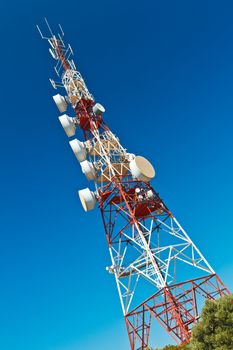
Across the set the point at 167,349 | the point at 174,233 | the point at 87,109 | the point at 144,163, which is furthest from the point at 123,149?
the point at 167,349

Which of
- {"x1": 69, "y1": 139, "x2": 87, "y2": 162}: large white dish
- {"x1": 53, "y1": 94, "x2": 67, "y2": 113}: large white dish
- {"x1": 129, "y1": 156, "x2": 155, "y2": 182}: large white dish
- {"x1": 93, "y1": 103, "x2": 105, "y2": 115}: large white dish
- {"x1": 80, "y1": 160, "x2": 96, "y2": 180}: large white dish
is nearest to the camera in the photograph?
{"x1": 129, "y1": 156, "x2": 155, "y2": 182}: large white dish

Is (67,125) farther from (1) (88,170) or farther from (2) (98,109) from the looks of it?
(1) (88,170)

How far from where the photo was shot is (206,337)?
54.1 feet

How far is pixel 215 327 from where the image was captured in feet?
55.0

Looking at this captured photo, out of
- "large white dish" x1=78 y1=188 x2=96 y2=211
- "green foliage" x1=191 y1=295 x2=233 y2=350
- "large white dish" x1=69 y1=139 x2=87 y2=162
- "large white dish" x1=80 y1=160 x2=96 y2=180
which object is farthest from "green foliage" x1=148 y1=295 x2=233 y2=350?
"large white dish" x1=69 y1=139 x2=87 y2=162

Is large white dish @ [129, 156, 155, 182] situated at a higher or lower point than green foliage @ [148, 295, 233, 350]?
higher

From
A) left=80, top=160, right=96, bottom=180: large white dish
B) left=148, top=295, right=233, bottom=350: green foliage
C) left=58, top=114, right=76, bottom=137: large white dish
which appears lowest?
left=148, top=295, right=233, bottom=350: green foliage

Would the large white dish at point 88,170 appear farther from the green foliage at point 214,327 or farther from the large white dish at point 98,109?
the green foliage at point 214,327

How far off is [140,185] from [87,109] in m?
11.0

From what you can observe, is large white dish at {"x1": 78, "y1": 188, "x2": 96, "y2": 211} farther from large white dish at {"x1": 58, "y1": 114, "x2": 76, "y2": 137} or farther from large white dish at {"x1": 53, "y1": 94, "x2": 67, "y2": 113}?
large white dish at {"x1": 53, "y1": 94, "x2": 67, "y2": 113}

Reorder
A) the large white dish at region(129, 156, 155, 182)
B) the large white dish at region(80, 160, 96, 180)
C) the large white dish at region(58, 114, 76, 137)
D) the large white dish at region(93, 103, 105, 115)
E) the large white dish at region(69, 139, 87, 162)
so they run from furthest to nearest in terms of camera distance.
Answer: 1. the large white dish at region(93, 103, 105, 115)
2. the large white dish at region(58, 114, 76, 137)
3. the large white dish at region(69, 139, 87, 162)
4. the large white dish at region(80, 160, 96, 180)
5. the large white dish at region(129, 156, 155, 182)

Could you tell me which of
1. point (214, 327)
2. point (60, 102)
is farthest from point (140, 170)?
point (60, 102)

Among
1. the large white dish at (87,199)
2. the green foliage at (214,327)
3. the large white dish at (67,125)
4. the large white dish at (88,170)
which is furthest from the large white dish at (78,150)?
the green foliage at (214,327)

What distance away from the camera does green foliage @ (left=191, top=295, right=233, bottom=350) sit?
16.0m
